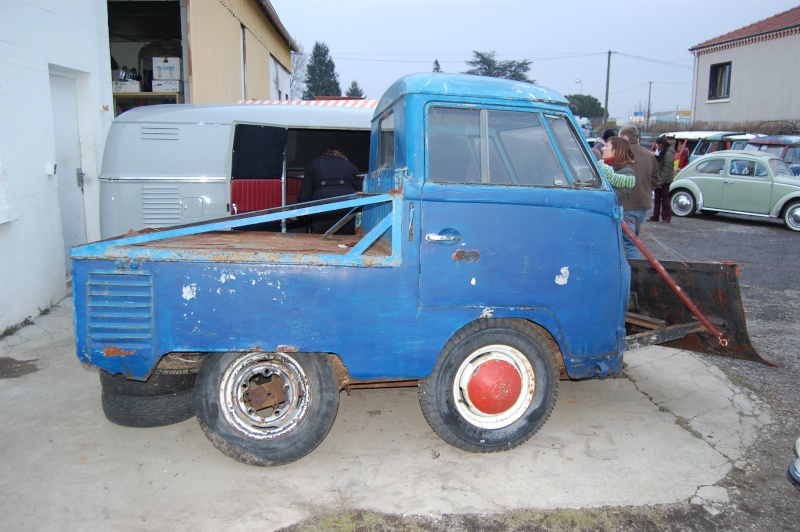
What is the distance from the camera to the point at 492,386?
12.3 feet

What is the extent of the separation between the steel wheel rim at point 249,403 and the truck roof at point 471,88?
184 cm

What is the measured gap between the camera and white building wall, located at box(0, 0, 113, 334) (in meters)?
5.77

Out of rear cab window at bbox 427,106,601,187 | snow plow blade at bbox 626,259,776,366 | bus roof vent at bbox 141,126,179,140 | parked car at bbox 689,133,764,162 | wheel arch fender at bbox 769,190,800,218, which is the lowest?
snow plow blade at bbox 626,259,776,366

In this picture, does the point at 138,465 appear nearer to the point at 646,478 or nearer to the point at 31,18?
the point at 646,478

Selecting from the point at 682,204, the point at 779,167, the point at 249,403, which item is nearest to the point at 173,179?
the point at 249,403

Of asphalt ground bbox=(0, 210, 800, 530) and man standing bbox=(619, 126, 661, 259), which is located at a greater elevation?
man standing bbox=(619, 126, 661, 259)

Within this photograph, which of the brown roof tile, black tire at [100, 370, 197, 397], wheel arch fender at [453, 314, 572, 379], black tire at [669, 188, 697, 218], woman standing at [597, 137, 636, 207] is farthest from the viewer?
the brown roof tile

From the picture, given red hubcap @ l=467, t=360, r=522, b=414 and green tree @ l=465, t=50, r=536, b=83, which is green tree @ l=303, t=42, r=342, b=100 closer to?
green tree @ l=465, t=50, r=536, b=83

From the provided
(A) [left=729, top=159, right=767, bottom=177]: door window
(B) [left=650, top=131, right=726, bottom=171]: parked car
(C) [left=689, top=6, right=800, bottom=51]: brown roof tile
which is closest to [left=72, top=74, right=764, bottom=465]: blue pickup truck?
(A) [left=729, top=159, right=767, bottom=177]: door window

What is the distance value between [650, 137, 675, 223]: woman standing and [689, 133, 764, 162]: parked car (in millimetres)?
5701

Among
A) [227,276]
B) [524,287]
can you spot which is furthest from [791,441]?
[227,276]

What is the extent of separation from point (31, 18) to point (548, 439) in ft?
20.9

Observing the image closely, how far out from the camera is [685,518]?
10.8ft

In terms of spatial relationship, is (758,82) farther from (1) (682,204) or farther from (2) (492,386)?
(2) (492,386)
